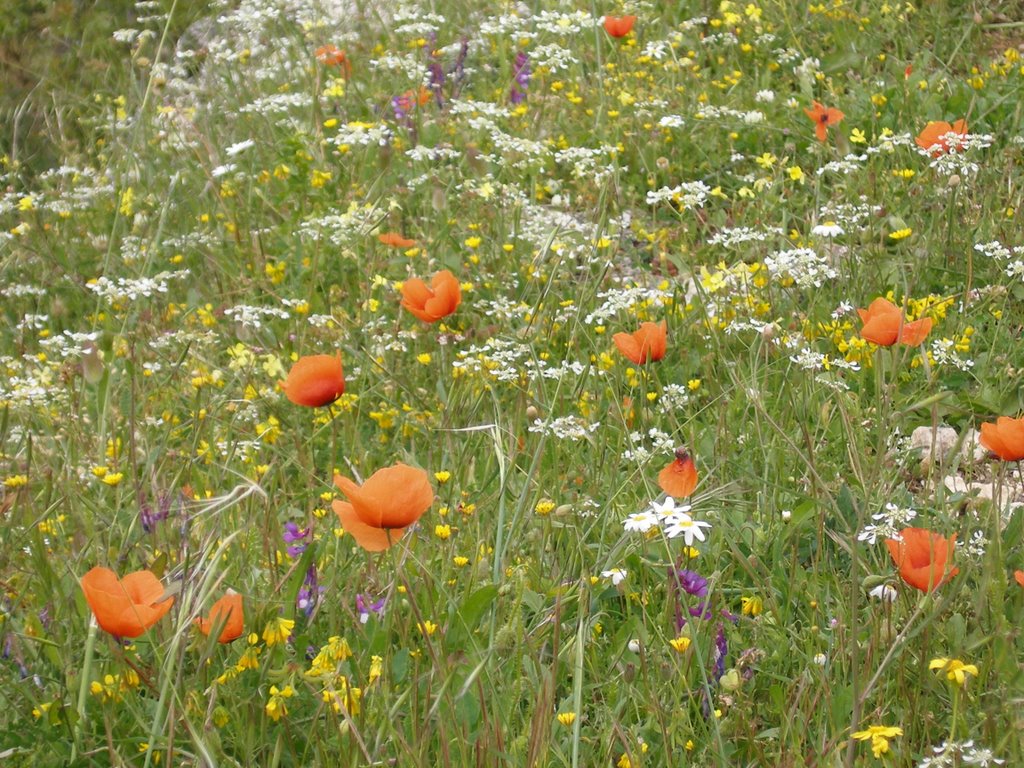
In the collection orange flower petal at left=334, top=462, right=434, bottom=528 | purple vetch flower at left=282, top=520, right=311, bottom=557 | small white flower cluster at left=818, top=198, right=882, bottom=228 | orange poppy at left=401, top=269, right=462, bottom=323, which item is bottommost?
purple vetch flower at left=282, top=520, right=311, bottom=557

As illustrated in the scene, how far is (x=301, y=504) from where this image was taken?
2627mm

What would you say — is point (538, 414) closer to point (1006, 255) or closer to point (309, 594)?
point (309, 594)

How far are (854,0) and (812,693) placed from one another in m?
3.60

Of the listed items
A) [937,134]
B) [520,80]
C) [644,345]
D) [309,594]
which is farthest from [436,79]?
[309,594]

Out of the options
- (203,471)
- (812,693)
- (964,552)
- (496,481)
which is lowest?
(203,471)

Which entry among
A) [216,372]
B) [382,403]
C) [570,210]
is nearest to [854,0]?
[570,210]

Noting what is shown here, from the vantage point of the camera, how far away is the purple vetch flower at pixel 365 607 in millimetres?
1935

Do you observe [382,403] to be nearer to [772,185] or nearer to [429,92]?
[772,185]

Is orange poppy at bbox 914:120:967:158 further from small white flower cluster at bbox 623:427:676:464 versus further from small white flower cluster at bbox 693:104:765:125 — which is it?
small white flower cluster at bbox 623:427:676:464

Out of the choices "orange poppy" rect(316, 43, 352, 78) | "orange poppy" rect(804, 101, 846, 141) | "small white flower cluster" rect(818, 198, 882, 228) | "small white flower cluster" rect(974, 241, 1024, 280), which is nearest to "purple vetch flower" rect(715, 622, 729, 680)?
"small white flower cluster" rect(974, 241, 1024, 280)

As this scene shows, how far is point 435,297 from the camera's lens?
7.70 feet

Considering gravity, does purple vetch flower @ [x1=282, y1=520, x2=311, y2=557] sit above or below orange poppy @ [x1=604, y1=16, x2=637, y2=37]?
below

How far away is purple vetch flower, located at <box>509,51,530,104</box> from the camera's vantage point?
4.64 m

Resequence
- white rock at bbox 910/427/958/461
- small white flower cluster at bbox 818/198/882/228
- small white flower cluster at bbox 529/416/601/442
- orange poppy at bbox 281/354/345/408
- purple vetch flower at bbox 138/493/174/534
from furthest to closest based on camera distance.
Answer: small white flower cluster at bbox 818/198/882/228
white rock at bbox 910/427/958/461
small white flower cluster at bbox 529/416/601/442
orange poppy at bbox 281/354/345/408
purple vetch flower at bbox 138/493/174/534
